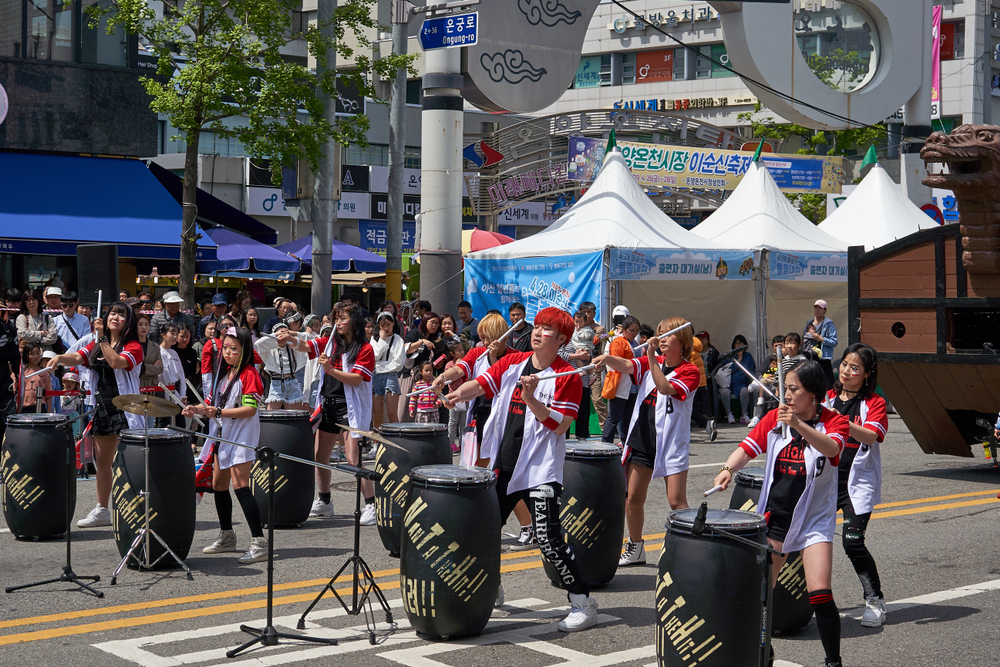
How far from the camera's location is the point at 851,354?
712 centimetres

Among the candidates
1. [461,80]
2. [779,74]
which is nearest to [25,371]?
[461,80]

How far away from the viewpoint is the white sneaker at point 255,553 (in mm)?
8078

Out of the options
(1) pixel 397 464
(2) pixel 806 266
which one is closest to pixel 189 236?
(2) pixel 806 266

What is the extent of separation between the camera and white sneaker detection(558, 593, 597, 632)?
21.0 feet

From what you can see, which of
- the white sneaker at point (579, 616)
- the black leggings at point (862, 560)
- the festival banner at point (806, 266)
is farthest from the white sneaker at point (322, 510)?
the festival banner at point (806, 266)

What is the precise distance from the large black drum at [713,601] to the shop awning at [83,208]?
15234 millimetres

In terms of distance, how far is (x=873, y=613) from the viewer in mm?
6707

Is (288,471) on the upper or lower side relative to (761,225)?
lower

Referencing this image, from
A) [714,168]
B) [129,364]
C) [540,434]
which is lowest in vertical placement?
[540,434]

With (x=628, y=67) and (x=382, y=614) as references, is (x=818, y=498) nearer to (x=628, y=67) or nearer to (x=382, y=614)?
(x=382, y=614)

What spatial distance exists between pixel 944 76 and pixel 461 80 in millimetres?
39276

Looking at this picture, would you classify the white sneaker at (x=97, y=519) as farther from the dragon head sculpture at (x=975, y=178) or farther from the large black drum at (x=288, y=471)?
the dragon head sculpture at (x=975, y=178)

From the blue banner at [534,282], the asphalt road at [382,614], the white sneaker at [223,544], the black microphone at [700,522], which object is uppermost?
the blue banner at [534,282]

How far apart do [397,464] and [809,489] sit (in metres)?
3.72
